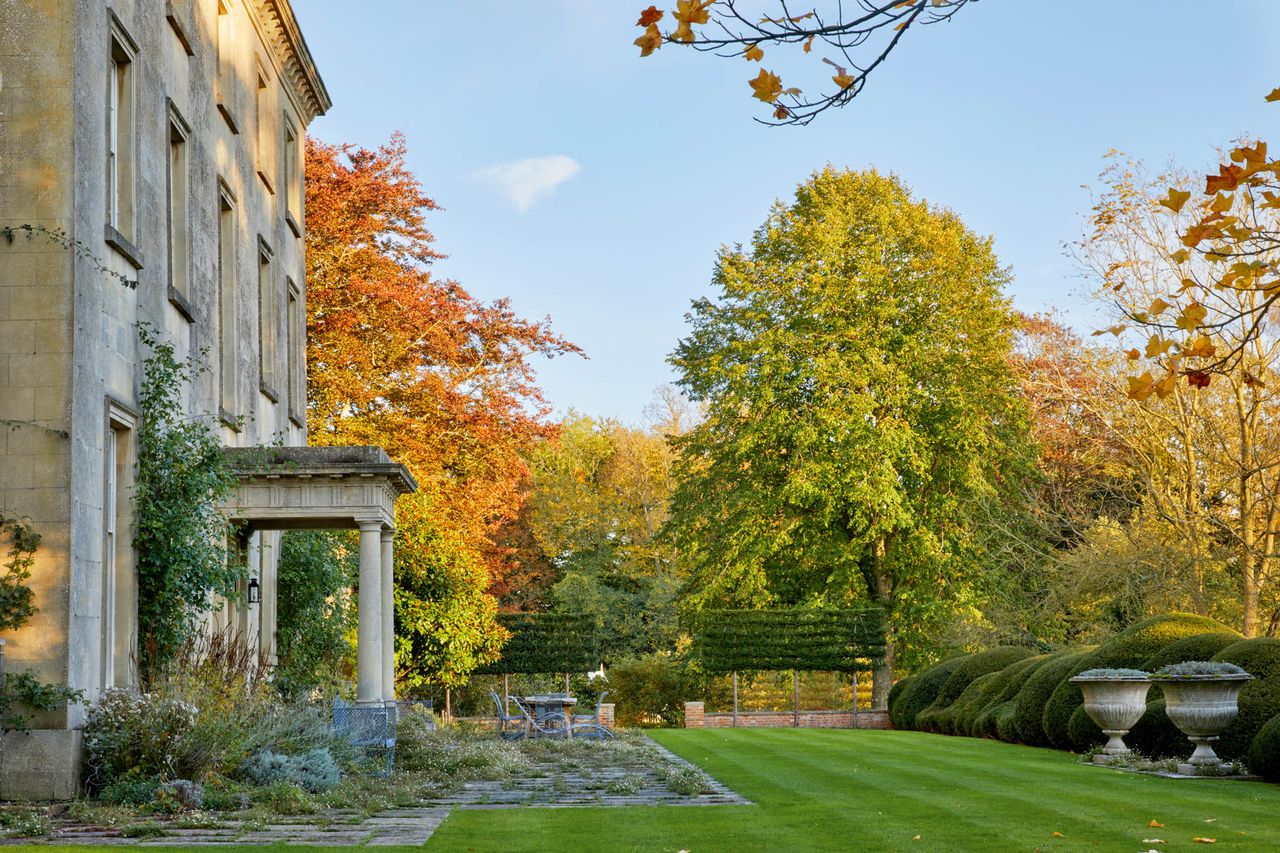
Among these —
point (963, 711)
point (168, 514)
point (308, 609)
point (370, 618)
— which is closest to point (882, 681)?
point (963, 711)

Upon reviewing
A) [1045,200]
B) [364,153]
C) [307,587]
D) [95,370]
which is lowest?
[307,587]

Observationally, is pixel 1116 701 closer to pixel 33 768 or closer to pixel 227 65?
pixel 33 768

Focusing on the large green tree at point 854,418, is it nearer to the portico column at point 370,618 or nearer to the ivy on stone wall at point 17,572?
the portico column at point 370,618

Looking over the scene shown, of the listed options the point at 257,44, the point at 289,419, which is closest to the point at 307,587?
the point at 289,419

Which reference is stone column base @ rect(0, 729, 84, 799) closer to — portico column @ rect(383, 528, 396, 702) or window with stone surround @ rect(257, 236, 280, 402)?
portico column @ rect(383, 528, 396, 702)

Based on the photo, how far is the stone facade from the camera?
449 inches

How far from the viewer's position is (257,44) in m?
20.6

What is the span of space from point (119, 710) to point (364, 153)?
22100 millimetres

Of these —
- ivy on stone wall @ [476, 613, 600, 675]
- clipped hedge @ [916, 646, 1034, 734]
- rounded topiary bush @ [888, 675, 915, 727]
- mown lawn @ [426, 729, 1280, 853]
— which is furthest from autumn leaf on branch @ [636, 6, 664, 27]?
ivy on stone wall @ [476, 613, 600, 675]

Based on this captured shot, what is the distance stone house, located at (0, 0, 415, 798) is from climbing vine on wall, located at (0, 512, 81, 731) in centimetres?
10

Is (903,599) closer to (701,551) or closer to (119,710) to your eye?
(701,551)

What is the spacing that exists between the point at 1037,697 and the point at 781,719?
13.9 metres

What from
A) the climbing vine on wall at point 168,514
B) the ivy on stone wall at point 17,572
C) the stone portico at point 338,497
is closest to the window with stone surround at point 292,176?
the stone portico at point 338,497

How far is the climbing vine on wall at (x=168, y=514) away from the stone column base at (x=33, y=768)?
234 centimetres
